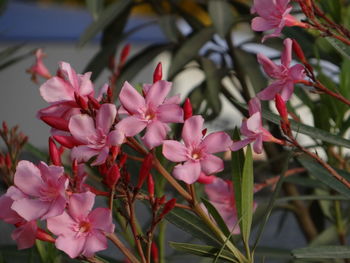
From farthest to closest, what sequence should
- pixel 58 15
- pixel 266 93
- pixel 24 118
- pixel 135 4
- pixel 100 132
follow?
pixel 58 15
pixel 24 118
pixel 135 4
pixel 266 93
pixel 100 132

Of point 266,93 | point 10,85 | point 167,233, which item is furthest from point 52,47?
point 266,93

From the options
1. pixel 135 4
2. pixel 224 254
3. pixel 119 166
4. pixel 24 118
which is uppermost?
pixel 119 166

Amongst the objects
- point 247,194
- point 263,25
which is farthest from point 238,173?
point 263,25

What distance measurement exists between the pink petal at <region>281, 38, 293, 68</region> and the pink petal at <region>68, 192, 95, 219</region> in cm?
20

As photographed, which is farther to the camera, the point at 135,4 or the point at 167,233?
the point at 167,233

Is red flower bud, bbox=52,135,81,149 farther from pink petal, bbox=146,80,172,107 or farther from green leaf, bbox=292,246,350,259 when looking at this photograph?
green leaf, bbox=292,246,350,259

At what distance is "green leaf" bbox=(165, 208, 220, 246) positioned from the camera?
617mm

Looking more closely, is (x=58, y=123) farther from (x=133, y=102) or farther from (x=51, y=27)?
(x=51, y=27)

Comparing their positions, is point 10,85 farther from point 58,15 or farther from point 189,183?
point 189,183

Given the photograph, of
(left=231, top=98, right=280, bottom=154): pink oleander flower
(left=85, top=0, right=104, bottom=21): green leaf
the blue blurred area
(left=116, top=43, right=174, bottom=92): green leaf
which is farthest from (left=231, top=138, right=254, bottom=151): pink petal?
the blue blurred area

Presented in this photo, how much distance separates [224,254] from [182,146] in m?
0.09

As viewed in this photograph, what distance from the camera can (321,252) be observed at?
605mm

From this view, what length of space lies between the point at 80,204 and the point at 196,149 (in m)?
0.10

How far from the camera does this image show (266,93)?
2.08ft
